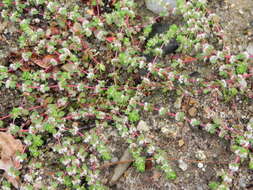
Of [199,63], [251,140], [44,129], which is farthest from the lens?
[199,63]

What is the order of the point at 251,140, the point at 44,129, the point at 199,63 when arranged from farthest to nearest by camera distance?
1. the point at 199,63
2. the point at 44,129
3. the point at 251,140

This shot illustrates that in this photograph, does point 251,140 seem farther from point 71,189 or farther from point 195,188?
point 71,189

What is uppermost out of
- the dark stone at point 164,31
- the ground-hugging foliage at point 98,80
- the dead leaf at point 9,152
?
the dark stone at point 164,31

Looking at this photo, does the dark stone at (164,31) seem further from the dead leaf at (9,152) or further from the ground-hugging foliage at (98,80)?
the dead leaf at (9,152)

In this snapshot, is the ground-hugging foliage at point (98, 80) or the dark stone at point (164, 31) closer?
the ground-hugging foliage at point (98, 80)

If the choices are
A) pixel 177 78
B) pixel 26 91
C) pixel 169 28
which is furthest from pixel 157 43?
pixel 26 91

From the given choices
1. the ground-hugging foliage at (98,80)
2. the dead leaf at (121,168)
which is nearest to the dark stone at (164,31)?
the ground-hugging foliage at (98,80)

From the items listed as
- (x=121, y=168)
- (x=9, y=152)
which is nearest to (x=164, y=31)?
(x=121, y=168)
